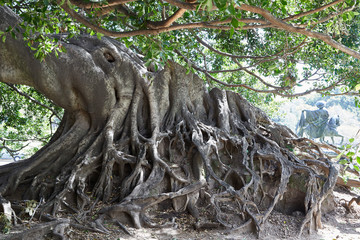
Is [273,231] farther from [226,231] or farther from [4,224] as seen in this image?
[4,224]

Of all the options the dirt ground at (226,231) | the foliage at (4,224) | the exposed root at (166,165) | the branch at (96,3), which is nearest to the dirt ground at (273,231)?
the dirt ground at (226,231)

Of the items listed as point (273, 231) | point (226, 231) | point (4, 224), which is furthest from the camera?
point (273, 231)

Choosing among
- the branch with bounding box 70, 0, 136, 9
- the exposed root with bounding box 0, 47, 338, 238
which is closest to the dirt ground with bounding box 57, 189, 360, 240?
the exposed root with bounding box 0, 47, 338, 238

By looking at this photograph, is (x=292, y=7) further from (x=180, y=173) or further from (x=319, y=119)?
(x=319, y=119)

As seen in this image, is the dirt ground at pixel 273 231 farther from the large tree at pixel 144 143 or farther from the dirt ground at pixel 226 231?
the large tree at pixel 144 143

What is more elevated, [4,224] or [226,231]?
[4,224]

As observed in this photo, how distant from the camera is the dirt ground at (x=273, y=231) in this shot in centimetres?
474

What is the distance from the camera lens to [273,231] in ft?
18.7

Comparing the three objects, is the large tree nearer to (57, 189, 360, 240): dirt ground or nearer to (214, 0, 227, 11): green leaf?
(57, 189, 360, 240): dirt ground

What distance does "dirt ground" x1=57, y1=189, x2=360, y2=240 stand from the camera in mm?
4742

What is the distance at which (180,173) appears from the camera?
6066 millimetres

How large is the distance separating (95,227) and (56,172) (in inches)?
62.7

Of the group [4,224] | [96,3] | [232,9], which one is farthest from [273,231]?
[96,3]

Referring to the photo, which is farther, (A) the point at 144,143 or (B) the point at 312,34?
(A) the point at 144,143
